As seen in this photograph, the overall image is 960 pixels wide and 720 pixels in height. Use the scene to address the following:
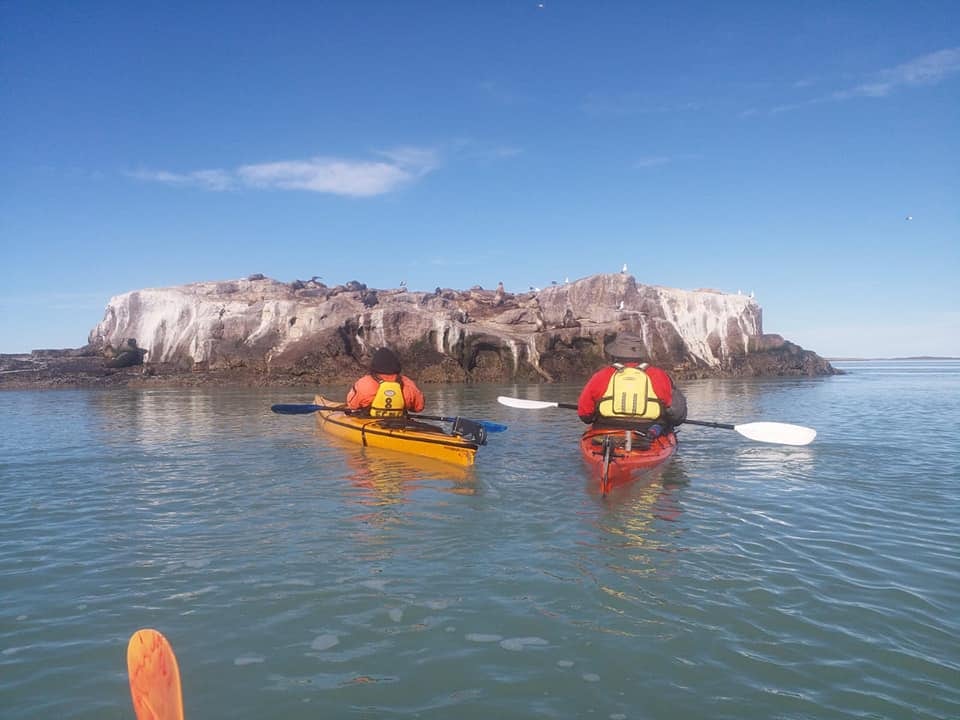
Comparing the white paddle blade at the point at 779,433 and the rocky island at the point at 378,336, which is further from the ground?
the rocky island at the point at 378,336

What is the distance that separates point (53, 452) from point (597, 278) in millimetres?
33124

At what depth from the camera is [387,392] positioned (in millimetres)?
12625

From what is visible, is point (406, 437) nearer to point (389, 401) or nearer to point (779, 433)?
point (389, 401)

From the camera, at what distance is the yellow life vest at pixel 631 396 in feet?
33.2

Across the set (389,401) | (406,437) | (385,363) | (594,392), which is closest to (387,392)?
(389,401)

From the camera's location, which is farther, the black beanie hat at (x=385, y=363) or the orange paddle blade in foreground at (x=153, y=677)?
the black beanie hat at (x=385, y=363)

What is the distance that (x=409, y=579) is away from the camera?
18.1 ft

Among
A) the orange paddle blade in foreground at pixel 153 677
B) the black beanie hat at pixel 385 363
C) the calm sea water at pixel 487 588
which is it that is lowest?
the calm sea water at pixel 487 588

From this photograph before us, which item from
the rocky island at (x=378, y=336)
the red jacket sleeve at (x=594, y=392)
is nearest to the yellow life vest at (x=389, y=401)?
the red jacket sleeve at (x=594, y=392)

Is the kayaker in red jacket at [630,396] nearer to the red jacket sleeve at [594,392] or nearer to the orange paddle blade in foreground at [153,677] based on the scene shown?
the red jacket sleeve at [594,392]

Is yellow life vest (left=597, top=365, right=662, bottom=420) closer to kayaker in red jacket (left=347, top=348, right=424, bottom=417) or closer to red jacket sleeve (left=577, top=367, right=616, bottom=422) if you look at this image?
red jacket sleeve (left=577, top=367, right=616, bottom=422)

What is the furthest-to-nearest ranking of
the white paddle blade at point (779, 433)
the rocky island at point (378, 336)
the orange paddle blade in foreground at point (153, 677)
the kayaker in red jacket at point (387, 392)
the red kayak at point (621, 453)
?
the rocky island at point (378, 336)
the kayaker in red jacket at point (387, 392)
the white paddle blade at point (779, 433)
the red kayak at point (621, 453)
the orange paddle blade in foreground at point (153, 677)

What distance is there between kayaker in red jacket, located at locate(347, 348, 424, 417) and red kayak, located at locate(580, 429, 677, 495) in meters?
3.79

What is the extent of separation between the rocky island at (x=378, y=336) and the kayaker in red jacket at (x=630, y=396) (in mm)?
23719
